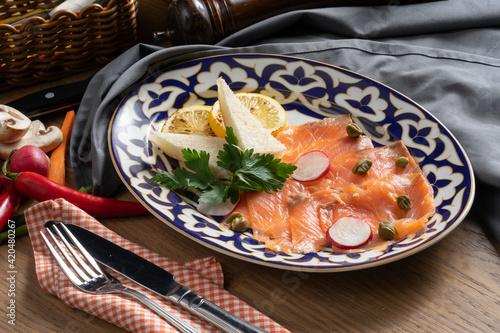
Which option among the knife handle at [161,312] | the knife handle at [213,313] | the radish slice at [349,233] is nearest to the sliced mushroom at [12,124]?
the knife handle at [161,312]

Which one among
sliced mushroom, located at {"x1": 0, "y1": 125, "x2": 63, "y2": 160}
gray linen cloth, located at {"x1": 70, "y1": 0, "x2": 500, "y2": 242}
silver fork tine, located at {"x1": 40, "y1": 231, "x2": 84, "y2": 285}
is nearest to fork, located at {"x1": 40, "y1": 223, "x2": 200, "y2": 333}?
silver fork tine, located at {"x1": 40, "y1": 231, "x2": 84, "y2": 285}

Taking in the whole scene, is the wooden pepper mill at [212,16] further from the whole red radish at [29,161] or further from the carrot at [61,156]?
the whole red radish at [29,161]

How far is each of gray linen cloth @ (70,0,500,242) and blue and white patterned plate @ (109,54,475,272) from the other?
0.28ft

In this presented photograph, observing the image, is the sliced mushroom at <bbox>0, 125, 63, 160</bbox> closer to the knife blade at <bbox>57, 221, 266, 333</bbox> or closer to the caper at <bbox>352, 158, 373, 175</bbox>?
the knife blade at <bbox>57, 221, 266, 333</bbox>

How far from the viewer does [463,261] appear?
5.50 ft

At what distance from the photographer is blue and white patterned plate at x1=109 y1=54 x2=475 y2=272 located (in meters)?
1.54

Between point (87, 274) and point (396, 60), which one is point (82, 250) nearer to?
Result: point (87, 274)

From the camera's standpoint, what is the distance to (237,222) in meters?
1.66

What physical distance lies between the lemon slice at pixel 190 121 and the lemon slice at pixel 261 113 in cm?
Result: 5

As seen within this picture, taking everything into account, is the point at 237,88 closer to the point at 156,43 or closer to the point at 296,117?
the point at 296,117

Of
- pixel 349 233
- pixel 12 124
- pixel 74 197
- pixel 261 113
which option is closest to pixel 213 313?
pixel 349 233

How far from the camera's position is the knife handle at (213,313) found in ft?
4.39

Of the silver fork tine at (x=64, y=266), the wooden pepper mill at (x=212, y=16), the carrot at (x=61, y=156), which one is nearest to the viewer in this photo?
the silver fork tine at (x=64, y=266)

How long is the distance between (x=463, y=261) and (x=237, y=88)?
1.30 m
